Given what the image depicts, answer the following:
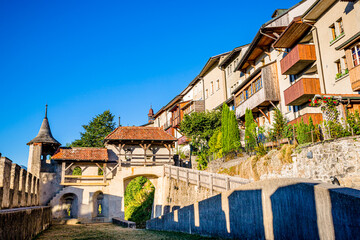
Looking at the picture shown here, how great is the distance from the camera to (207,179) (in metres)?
20.4

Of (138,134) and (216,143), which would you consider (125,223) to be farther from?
(216,143)

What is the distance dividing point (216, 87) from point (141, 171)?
16497mm

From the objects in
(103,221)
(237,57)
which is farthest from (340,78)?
(103,221)

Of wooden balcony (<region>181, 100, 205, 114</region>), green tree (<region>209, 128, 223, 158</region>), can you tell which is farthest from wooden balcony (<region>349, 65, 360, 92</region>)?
wooden balcony (<region>181, 100, 205, 114</region>)

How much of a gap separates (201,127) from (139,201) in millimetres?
13987

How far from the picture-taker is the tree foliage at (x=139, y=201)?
3919cm

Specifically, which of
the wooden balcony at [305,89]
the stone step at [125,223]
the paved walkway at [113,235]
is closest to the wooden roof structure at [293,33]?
the wooden balcony at [305,89]

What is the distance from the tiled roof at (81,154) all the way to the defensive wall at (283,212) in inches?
755

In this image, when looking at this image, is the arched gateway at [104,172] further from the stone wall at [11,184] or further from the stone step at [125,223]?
the stone wall at [11,184]

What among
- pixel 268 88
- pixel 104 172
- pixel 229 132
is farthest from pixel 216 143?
pixel 104 172

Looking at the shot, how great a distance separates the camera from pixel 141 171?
30.6m

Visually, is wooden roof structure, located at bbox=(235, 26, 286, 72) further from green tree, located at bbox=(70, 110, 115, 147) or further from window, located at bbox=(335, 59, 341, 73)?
green tree, located at bbox=(70, 110, 115, 147)

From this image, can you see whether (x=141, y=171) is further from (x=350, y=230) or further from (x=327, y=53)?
(x=350, y=230)

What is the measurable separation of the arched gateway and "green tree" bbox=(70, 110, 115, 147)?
939 inches
